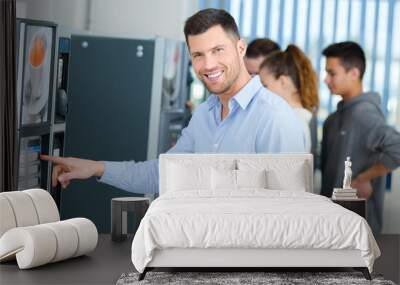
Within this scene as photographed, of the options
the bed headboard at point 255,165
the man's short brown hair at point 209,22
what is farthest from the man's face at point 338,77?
the bed headboard at point 255,165

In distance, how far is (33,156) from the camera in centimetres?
747

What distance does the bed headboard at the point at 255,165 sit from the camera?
6.57m

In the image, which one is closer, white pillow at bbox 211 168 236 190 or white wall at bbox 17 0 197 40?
white pillow at bbox 211 168 236 190

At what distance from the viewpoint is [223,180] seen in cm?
645

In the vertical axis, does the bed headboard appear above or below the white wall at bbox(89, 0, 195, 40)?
below

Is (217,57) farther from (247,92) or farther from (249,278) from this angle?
(249,278)

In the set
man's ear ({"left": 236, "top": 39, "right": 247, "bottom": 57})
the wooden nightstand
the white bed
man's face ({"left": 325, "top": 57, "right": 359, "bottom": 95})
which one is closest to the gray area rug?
the white bed

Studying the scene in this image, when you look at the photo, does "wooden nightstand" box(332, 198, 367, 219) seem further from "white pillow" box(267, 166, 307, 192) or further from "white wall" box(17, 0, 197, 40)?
"white wall" box(17, 0, 197, 40)

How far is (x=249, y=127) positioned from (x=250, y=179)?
941 millimetres

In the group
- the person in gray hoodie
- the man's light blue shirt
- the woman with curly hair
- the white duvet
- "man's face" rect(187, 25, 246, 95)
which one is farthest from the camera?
the person in gray hoodie

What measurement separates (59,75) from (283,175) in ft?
7.77

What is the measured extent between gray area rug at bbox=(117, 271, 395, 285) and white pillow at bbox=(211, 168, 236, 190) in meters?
1.00

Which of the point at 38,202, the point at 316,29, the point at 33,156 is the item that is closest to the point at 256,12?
the point at 316,29

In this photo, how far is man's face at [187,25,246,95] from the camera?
24.8ft
